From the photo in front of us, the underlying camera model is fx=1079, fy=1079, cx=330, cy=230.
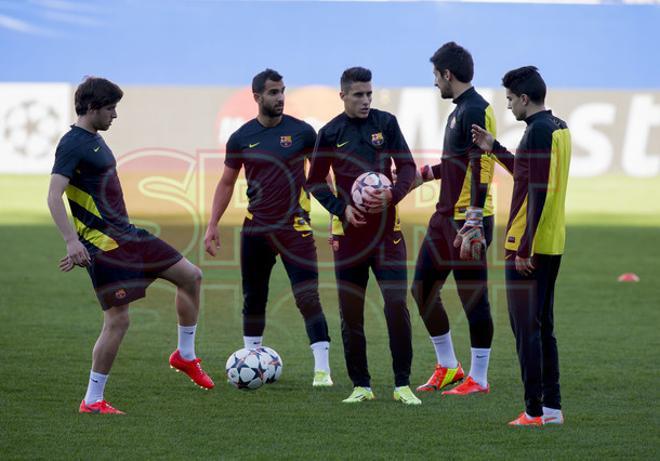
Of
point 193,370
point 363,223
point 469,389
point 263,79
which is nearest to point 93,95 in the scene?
point 263,79

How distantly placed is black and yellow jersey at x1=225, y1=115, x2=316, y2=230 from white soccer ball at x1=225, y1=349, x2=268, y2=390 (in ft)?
3.34

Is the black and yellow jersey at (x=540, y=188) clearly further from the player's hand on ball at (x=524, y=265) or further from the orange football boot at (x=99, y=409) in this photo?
the orange football boot at (x=99, y=409)

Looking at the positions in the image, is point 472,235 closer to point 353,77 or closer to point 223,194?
point 353,77

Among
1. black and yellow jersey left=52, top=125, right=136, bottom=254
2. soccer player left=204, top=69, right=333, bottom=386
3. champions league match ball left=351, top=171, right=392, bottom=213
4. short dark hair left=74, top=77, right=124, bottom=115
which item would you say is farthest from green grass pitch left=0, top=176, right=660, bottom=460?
short dark hair left=74, top=77, right=124, bottom=115

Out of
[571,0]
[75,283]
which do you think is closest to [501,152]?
[75,283]

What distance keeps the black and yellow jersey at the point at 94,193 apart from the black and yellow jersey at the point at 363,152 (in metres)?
1.34

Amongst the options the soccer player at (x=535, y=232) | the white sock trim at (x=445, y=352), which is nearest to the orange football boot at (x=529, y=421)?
the soccer player at (x=535, y=232)

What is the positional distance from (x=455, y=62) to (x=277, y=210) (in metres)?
1.77

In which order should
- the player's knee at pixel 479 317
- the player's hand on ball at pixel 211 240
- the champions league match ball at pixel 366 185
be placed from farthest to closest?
the player's hand on ball at pixel 211 240, the player's knee at pixel 479 317, the champions league match ball at pixel 366 185

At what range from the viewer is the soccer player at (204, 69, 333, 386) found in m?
8.12

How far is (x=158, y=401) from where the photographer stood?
7.32 m

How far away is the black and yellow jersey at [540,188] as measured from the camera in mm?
6207

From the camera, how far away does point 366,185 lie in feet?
23.4

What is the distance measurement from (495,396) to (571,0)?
85.4ft
